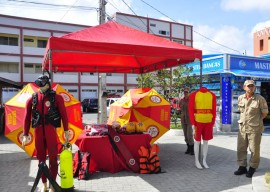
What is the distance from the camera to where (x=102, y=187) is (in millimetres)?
5379

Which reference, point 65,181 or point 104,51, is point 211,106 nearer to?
point 104,51

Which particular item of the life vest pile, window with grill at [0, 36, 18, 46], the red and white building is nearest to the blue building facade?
the life vest pile

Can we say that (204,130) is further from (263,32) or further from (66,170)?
(263,32)

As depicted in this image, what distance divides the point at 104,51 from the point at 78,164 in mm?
2474

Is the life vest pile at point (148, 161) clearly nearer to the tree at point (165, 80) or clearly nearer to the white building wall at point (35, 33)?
the tree at point (165, 80)

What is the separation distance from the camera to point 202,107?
6.64 meters

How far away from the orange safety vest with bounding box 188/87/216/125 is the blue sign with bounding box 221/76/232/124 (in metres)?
6.52

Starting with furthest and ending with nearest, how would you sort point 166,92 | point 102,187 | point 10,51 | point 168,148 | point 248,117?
point 10,51, point 166,92, point 168,148, point 248,117, point 102,187

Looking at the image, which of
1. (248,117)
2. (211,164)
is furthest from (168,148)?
(248,117)

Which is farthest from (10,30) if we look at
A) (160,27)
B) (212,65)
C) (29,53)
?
(212,65)

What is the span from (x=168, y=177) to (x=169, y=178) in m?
0.08

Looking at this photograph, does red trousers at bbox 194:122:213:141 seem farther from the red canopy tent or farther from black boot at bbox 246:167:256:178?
the red canopy tent

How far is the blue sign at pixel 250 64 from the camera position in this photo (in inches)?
527

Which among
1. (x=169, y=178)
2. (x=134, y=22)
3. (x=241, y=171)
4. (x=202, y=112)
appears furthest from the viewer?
(x=134, y=22)
